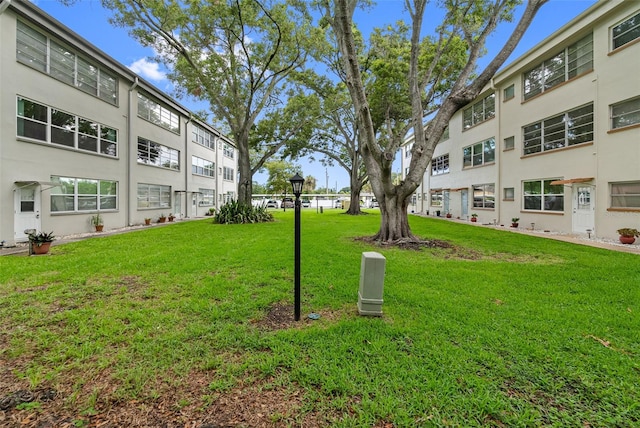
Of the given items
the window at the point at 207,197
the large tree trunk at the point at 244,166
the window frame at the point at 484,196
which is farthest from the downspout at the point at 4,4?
the window frame at the point at 484,196

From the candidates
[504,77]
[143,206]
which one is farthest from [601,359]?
[143,206]

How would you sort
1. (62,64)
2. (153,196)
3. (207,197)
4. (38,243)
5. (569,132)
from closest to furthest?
(38,243)
(62,64)
(569,132)
(153,196)
(207,197)

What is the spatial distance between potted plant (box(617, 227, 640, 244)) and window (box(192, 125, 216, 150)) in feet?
82.9

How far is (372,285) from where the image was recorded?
370cm

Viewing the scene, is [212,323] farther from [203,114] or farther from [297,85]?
[203,114]

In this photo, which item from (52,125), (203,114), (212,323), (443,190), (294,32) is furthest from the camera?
(443,190)

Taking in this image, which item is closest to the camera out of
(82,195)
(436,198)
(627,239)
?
(627,239)

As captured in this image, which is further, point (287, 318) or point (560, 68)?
point (560, 68)

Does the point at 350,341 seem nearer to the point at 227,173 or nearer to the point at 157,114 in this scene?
the point at 157,114

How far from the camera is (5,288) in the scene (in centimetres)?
487

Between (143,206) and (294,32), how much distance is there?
13.1m

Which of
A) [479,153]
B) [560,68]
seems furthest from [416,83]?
[479,153]

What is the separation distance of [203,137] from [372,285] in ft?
82.1

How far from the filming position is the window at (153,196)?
53.7 feet
